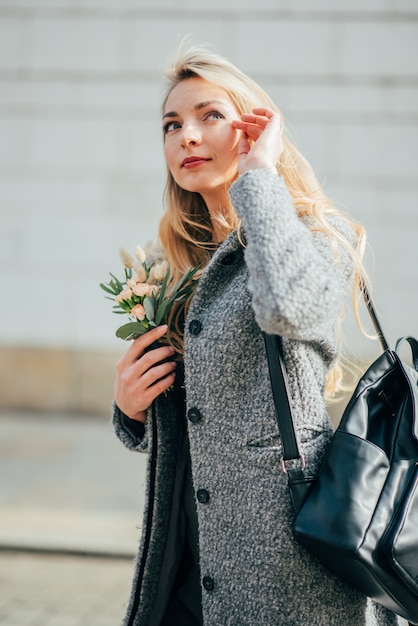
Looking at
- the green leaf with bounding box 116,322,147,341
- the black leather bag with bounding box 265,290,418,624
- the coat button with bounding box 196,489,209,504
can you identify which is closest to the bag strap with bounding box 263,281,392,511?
the black leather bag with bounding box 265,290,418,624

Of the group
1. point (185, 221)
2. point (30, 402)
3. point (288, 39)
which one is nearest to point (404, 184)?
point (288, 39)

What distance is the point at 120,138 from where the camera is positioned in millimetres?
6348

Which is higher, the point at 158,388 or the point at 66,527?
the point at 158,388

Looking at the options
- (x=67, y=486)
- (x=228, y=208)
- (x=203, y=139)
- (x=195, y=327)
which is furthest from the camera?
(x=67, y=486)

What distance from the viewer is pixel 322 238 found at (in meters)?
1.65

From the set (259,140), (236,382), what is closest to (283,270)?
(236,382)

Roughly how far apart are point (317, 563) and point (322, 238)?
0.69 meters

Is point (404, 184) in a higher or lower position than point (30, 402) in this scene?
higher

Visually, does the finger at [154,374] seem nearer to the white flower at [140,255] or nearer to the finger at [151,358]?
the finger at [151,358]

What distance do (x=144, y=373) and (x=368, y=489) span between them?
65 centimetres

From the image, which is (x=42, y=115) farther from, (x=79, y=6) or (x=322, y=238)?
(x=322, y=238)

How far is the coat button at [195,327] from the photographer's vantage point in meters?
1.72

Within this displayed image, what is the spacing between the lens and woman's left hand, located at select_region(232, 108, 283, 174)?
1684mm

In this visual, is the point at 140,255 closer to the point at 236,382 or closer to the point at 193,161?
the point at 193,161
